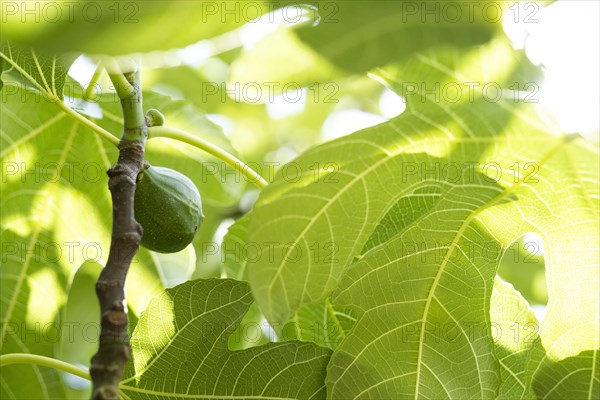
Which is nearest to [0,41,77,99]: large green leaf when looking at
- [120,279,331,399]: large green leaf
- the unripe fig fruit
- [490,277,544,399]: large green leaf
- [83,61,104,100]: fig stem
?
[83,61,104,100]: fig stem

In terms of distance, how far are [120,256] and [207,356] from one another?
47cm

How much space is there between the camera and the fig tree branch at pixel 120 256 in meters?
1.17

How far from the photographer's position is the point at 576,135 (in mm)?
1520

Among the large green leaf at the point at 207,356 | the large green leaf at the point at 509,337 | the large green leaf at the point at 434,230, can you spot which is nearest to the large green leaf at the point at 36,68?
the large green leaf at the point at 207,356

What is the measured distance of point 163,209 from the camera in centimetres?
171

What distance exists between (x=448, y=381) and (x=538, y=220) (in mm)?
411

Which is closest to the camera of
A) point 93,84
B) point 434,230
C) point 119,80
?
point 119,80

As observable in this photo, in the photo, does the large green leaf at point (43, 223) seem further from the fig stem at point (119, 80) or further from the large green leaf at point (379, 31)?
the large green leaf at point (379, 31)

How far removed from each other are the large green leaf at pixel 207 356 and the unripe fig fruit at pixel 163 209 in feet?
0.43

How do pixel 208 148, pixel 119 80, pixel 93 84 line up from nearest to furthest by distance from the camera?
pixel 119 80 < pixel 208 148 < pixel 93 84

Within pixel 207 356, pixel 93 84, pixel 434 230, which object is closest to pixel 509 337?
pixel 434 230

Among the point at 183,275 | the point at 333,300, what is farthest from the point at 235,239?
the point at 333,300

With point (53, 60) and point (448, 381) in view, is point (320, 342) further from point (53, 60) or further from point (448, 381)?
point (53, 60)

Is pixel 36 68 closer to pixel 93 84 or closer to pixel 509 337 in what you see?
pixel 93 84
